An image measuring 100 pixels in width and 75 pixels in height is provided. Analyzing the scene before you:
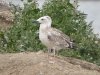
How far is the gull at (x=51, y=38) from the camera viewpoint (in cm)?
1041

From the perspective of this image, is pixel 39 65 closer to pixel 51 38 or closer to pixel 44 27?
pixel 51 38

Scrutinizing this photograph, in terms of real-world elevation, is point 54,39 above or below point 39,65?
above

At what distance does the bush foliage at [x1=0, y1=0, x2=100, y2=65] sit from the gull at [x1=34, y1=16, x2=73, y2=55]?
899mm

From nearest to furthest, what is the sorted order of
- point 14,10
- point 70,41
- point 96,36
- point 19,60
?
point 19,60
point 70,41
point 96,36
point 14,10

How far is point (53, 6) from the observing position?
13.5 m

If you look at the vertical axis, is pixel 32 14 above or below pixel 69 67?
above

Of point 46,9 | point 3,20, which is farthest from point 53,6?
point 3,20

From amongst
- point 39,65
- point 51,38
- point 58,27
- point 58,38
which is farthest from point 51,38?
point 58,27

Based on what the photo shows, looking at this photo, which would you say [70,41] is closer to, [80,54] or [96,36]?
[80,54]

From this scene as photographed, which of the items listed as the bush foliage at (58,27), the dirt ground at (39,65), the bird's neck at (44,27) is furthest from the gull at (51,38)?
the bush foliage at (58,27)

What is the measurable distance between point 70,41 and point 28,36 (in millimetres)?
1533

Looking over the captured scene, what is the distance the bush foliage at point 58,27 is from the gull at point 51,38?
0.90 m

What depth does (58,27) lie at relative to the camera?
12.9 meters

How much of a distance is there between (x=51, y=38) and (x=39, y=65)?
0.89 m
